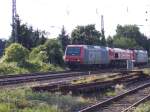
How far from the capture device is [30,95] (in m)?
18.5

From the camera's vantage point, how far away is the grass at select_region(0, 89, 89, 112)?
15.5m

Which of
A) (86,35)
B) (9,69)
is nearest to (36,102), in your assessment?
(9,69)

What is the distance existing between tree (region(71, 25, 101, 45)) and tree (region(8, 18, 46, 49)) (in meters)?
12.0

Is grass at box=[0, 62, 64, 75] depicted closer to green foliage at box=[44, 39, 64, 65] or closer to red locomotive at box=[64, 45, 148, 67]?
red locomotive at box=[64, 45, 148, 67]

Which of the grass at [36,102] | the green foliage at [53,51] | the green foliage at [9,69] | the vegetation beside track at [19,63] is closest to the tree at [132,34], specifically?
the green foliage at [53,51]

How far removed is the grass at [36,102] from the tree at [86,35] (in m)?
68.9

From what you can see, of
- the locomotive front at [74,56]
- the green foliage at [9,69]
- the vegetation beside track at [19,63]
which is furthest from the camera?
the locomotive front at [74,56]

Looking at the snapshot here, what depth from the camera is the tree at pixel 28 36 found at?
233 feet

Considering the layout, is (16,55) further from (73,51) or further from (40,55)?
(40,55)

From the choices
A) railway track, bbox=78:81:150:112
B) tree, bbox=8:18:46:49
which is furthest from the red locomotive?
railway track, bbox=78:81:150:112

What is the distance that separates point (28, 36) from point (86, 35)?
24094 mm

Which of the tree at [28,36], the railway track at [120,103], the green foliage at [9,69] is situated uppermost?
the tree at [28,36]

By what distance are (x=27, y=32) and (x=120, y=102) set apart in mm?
52974

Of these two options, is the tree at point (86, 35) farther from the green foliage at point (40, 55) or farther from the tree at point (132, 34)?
the tree at point (132, 34)
